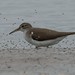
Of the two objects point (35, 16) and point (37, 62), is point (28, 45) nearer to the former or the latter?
point (37, 62)

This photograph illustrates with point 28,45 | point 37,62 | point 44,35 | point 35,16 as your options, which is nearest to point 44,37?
point 44,35

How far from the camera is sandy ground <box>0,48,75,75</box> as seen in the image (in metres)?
9.68

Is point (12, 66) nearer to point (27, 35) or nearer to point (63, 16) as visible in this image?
point (27, 35)

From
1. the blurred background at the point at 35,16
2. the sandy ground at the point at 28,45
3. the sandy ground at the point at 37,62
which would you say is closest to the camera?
the sandy ground at the point at 37,62

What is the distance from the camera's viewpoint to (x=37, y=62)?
34.9 feet

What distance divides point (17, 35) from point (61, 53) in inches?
217

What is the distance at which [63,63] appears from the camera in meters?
10.5

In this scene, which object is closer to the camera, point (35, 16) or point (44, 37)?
point (44, 37)

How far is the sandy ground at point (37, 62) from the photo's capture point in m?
9.68

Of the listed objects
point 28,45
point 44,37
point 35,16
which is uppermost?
point 44,37

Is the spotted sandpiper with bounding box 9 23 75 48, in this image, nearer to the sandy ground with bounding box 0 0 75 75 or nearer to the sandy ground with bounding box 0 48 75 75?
the sandy ground with bounding box 0 0 75 75

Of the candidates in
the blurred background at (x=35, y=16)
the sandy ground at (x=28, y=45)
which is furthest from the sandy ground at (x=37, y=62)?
the blurred background at (x=35, y=16)

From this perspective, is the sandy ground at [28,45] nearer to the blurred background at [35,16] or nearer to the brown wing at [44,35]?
the blurred background at [35,16]

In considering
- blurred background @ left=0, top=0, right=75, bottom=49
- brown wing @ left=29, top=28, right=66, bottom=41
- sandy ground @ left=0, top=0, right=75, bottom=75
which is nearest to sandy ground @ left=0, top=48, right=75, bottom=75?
sandy ground @ left=0, top=0, right=75, bottom=75
